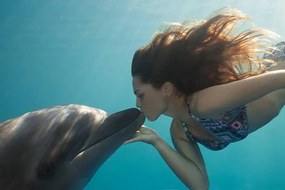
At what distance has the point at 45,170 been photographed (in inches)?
131

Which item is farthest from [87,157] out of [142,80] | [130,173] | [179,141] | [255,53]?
[130,173]

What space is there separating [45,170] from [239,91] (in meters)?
1.82

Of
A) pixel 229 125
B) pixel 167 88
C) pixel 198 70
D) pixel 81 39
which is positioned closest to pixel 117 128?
pixel 167 88

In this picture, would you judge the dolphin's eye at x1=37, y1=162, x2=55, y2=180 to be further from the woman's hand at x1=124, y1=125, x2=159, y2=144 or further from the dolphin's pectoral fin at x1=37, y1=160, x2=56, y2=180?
the woman's hand at x1=124, y1=125, x2=159, y2=144

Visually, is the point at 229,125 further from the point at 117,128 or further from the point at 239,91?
the point at 117,128

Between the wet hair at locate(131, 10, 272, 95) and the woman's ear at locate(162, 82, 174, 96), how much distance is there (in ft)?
0.12

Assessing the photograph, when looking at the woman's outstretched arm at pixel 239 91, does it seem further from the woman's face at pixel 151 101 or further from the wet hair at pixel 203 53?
the woman's face at pixel 151 101

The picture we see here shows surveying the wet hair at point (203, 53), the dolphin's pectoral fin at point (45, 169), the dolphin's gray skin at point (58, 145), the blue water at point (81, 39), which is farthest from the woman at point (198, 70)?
the blue water at point (81, 39)

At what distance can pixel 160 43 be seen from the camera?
389 centimetres

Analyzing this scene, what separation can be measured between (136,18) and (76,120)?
889 inches

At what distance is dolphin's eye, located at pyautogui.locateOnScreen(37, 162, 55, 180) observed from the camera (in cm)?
332

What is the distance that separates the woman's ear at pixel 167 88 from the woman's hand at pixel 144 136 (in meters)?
0.55

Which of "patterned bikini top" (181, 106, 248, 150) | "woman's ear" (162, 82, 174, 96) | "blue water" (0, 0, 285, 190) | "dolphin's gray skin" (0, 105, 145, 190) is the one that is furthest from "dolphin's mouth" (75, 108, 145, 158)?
"blue water" (0, 0, 285, 190)

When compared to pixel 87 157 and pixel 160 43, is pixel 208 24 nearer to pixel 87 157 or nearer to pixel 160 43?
pixel 160 43
